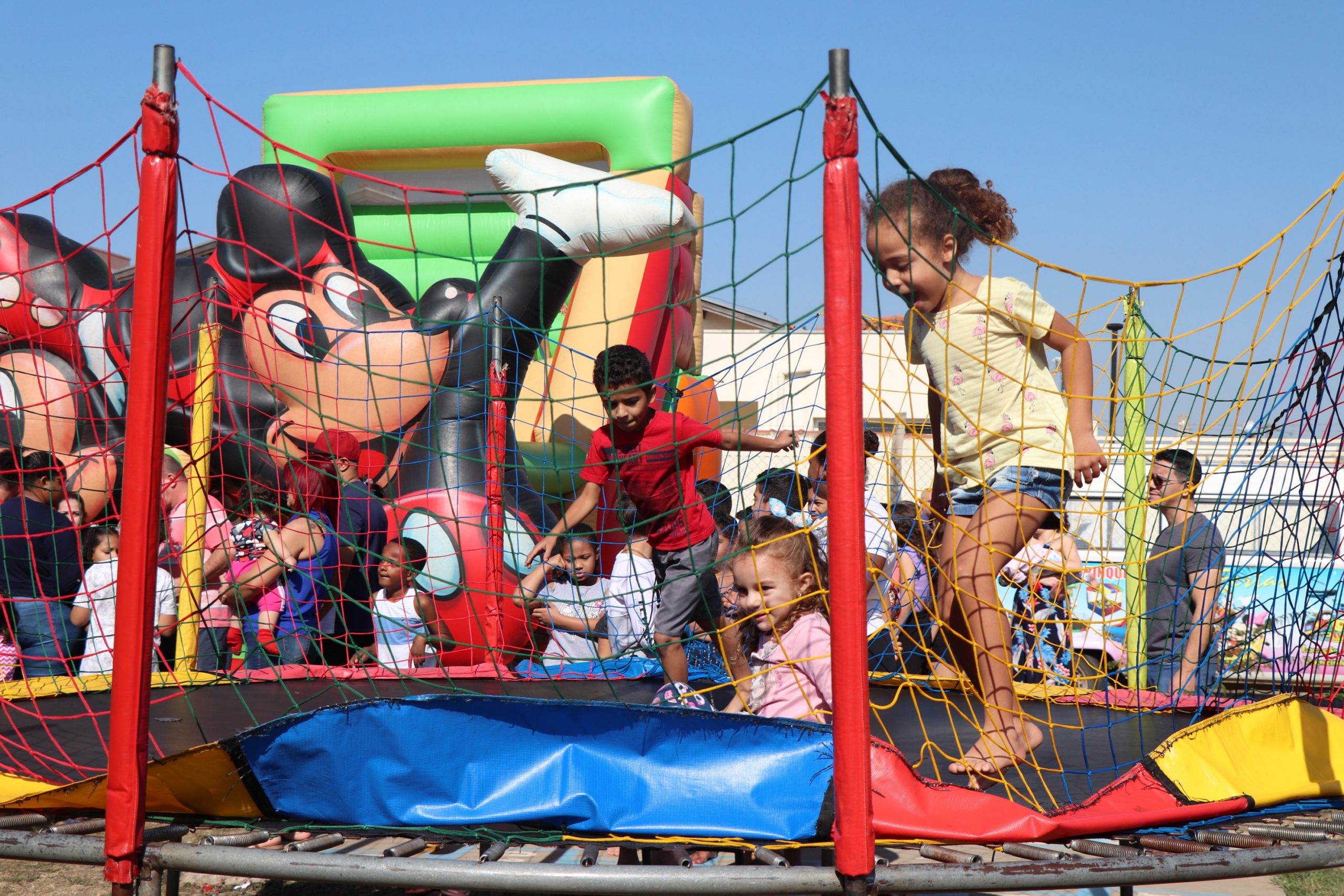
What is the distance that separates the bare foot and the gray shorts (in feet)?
3.04

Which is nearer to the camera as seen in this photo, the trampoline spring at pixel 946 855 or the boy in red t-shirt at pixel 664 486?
the trampoline spring at pixel 946 855

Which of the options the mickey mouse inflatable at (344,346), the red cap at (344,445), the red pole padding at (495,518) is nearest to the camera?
the red cap at (344,445)

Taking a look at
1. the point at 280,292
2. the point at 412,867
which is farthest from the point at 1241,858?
the point at 280,292

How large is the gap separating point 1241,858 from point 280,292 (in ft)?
16.5

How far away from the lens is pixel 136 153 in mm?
1881

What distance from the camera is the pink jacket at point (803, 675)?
258cm

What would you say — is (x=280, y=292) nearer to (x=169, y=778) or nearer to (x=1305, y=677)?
(x=169, y=778)

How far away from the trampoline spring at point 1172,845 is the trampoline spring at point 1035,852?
198 millimetres

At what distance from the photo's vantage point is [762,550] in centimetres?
271

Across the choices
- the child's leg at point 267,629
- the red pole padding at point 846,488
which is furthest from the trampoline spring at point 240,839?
the child's leg at point 267,629

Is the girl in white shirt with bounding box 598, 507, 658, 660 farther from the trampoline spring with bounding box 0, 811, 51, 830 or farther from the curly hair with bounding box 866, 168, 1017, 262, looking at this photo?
the trampoline spring with bounding box 0, 811, 51, 830

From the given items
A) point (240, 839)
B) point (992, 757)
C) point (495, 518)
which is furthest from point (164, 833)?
point (495, 518)

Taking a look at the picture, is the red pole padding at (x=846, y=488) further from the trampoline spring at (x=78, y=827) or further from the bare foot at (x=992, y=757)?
the trampoline spring at (x=78, y=827)

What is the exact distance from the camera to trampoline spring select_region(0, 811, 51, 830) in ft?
6.49
